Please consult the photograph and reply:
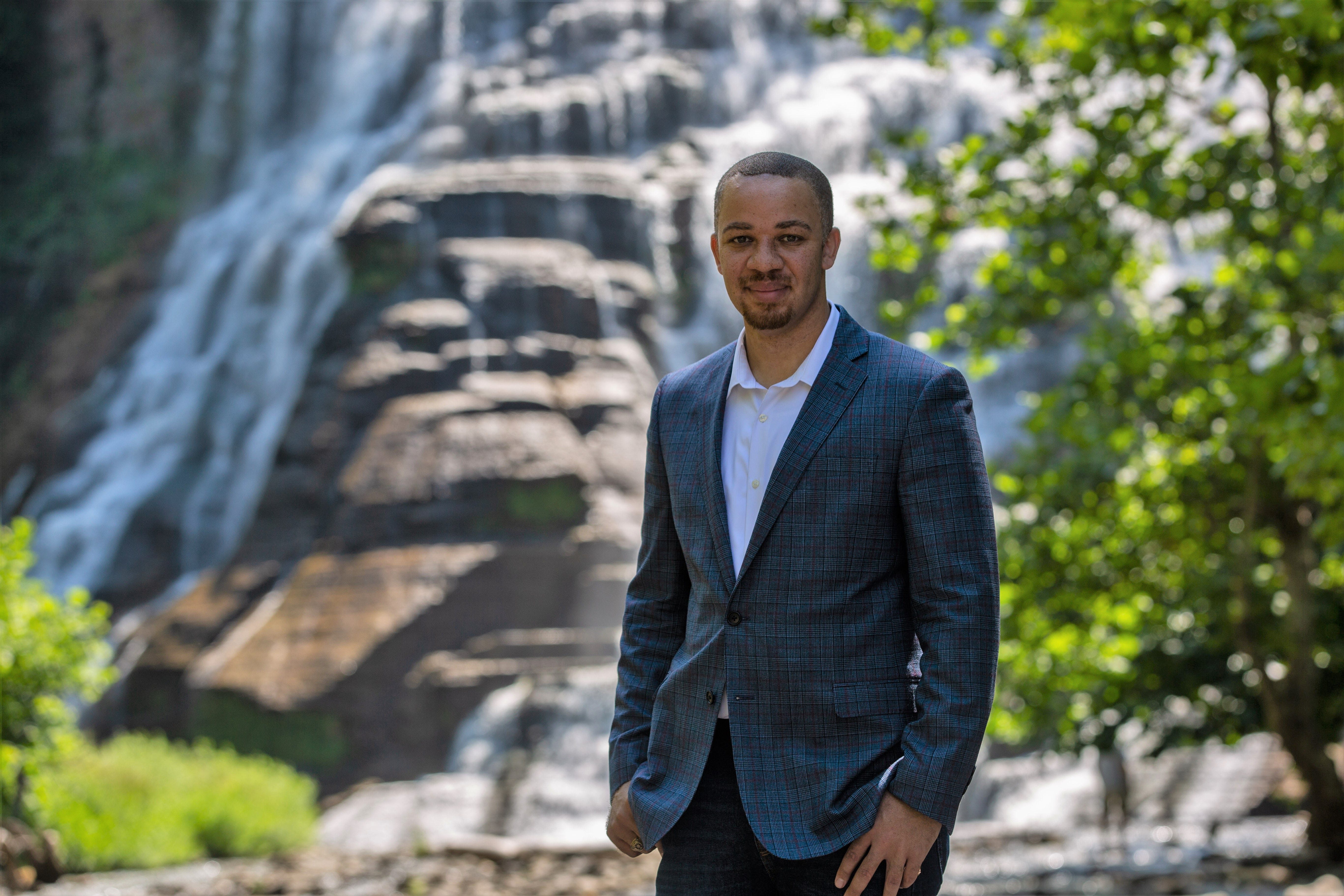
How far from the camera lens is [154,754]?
13.2m

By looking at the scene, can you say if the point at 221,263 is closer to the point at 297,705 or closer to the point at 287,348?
the point at 287,348

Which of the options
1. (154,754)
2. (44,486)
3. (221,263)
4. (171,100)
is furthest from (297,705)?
(171,100)

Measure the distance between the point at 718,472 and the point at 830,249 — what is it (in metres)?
0.43

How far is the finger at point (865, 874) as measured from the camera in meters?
1.90

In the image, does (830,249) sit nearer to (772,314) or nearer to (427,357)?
(772,314)

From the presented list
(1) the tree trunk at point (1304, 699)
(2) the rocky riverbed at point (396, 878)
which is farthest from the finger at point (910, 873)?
(2) the rocky riverbed at point (396, 878)

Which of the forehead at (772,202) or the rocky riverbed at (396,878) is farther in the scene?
the rocky riverbed at (396,878)

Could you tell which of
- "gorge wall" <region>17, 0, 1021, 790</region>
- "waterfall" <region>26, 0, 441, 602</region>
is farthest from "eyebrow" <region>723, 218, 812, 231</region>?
"waterfall" <region>26, 0, 441, 602</region>

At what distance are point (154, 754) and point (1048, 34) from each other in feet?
35.5

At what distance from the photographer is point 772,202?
7.08 feet

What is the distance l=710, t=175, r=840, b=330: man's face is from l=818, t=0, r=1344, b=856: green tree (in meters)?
3.86

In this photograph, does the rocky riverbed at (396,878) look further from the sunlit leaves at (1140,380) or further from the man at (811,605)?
the man at (811,605)

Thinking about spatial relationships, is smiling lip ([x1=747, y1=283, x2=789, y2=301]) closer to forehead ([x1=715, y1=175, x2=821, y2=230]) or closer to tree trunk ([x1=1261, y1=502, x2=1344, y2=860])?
forehead ([x1=715, y1=175, x2=821, y2=230])

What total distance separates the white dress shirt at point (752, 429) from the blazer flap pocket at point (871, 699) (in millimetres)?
197
